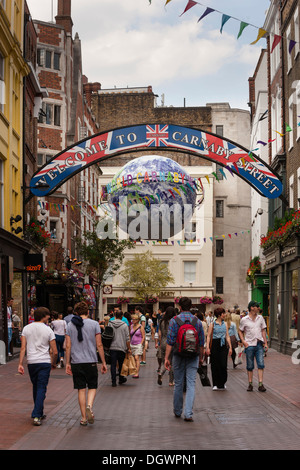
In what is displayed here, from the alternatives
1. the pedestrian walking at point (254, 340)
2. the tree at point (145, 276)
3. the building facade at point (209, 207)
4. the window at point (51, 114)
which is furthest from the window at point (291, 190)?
the building facade at point (209, 207)

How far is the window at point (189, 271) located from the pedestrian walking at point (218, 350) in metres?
51.0

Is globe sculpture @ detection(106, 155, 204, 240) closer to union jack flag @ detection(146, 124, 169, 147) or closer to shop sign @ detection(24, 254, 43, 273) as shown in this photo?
union jack flag @ detection(146, 124, 169, 147)

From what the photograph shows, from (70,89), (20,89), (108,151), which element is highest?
(70,89)

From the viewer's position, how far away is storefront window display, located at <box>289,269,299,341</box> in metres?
27.0

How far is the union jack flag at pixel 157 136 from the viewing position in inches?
952

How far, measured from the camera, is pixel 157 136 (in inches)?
953

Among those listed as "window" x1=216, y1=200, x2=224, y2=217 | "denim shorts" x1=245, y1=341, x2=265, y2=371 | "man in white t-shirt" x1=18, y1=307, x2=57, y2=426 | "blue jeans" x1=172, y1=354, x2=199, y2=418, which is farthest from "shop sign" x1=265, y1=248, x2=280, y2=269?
"window" x1=216, y1=200, x2=224, y2=217

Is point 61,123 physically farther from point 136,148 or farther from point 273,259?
point 136,148

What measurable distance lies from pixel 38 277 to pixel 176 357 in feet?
73.2

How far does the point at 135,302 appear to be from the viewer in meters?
66.1

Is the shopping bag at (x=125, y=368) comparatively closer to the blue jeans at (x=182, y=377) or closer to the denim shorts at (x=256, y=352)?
the denim shorts at (x=256, y=352)

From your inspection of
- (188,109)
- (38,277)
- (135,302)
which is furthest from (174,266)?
(38,277)

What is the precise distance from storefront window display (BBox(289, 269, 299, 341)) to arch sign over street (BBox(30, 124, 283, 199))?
4.75 meters

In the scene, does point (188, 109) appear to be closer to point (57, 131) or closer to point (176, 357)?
point (57, 131)
